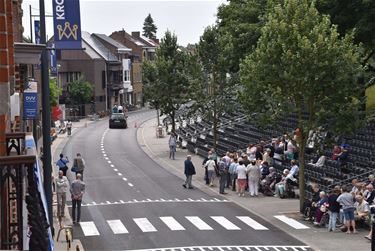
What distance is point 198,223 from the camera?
2411 cm

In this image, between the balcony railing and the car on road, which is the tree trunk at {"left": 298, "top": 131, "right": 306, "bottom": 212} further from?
the car on road

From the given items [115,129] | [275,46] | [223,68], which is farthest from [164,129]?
[275,46]

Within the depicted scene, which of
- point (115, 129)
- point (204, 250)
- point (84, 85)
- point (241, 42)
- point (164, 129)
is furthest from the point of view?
point (84, 85)

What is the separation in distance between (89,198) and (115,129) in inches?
1588

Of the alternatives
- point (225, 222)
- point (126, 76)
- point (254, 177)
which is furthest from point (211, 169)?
point (126, 76)

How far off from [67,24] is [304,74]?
845 cm

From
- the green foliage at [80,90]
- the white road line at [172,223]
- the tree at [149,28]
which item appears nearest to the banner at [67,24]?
the white road line at [172,223]

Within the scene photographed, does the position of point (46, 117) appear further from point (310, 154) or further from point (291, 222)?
point (310, 154)

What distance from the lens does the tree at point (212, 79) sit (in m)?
37.3

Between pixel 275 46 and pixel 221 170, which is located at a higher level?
pixel 275 46

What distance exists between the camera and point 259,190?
30328 millimetres

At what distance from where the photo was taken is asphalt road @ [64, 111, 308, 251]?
21.1m

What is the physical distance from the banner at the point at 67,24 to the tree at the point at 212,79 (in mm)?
19171

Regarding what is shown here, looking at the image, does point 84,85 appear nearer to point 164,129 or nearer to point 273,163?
point 164,129
